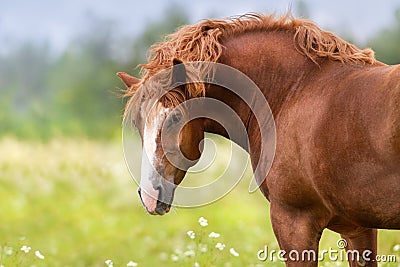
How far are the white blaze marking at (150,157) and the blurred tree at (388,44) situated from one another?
16998 millimetres

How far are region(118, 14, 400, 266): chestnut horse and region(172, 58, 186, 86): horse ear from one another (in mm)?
25

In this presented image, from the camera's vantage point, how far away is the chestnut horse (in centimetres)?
344

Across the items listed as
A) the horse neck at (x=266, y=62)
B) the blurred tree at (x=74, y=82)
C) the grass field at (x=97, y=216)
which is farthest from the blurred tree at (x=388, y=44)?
the horse neck at (x=266, y=62)

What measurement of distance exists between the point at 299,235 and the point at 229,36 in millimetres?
1380

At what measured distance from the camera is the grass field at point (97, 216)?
8891mm

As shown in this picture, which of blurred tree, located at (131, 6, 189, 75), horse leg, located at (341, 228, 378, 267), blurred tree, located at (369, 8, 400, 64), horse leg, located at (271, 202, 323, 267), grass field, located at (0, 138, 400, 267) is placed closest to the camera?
horse leg, located at (271, 202, 323, 267)

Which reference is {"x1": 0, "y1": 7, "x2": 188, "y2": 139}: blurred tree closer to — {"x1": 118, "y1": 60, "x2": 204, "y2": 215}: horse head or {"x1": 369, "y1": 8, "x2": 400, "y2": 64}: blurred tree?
{"x1": 118, "y1": 60, "x2": 204, "y2": 215}: horse head

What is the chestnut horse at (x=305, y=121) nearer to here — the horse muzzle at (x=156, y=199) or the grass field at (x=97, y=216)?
the horse muzzle at (x=156, y=199)

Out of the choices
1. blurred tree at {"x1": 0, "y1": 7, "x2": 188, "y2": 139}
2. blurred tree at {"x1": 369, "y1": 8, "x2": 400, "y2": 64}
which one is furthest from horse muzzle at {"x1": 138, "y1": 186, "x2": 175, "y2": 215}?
blurred tree at {"x1": 369, "y1": 8, "x2": 400, "y2": 64}

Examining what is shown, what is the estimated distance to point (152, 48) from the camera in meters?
4.33

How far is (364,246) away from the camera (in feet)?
14.1

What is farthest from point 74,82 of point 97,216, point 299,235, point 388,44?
point 299,235

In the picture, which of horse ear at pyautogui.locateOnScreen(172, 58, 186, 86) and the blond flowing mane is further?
the blond flowing mane

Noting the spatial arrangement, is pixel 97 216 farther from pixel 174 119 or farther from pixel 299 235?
pixel 299 235
